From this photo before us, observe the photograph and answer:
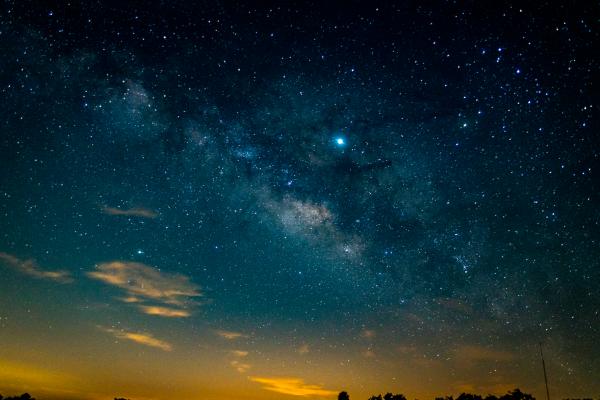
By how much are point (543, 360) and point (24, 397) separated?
207 ft

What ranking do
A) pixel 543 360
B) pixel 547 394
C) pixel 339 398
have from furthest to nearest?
pixel 339 398
pixel 543 360
pixel 547 394

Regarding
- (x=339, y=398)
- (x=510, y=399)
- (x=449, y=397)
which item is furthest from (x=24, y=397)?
(x=510, y=399)

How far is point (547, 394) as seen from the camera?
2964 centimetres

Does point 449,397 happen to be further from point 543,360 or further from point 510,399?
point 543,360

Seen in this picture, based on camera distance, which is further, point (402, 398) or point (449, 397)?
point (402, 398)

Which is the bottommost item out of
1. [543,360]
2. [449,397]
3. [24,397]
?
[24,397]

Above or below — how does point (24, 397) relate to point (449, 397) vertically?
below

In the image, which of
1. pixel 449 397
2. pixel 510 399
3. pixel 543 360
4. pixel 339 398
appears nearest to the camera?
pixel 543 360

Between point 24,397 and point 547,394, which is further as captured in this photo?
point 24,397

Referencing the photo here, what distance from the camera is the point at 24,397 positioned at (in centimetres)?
5084

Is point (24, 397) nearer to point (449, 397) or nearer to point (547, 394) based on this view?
point (449, 397)

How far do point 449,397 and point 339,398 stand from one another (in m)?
13.6

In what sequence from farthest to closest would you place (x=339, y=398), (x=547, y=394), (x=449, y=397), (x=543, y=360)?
(x=339, y=398)
(x=449, y=397)
(x=543, y=360)
(x=547, y=394)

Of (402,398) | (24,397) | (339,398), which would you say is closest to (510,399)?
(402,398)
